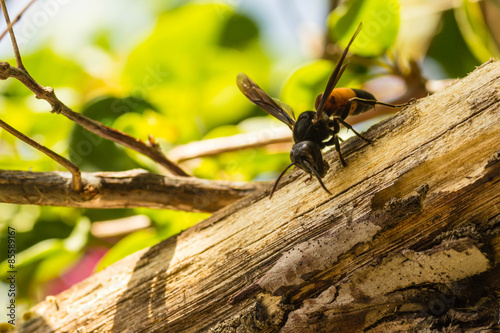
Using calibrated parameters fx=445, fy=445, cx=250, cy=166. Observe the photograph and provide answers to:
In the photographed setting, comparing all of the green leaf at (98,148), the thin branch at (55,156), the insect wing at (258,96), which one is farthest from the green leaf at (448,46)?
the thin branch at (55,156)

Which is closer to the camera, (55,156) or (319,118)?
(55,156)

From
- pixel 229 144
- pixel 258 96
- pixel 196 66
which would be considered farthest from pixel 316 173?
pixel 196 66

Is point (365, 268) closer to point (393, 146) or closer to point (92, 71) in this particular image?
point (393, 146)

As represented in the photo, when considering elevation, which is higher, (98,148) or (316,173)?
(98,148)

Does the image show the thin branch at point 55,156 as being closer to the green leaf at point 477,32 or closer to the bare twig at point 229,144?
the bare twig at point 229,144

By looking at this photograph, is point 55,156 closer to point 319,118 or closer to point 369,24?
point 319,118

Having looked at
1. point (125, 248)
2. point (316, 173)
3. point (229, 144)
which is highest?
point (229, 144)

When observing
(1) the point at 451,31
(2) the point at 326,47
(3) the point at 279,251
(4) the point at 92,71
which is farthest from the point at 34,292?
(1) the point at 451,31

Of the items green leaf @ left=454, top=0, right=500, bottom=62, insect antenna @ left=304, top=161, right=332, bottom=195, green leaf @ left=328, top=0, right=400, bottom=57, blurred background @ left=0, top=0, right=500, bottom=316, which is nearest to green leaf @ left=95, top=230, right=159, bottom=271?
blurred background @ left=0, top=0, right=500, bottom=316
